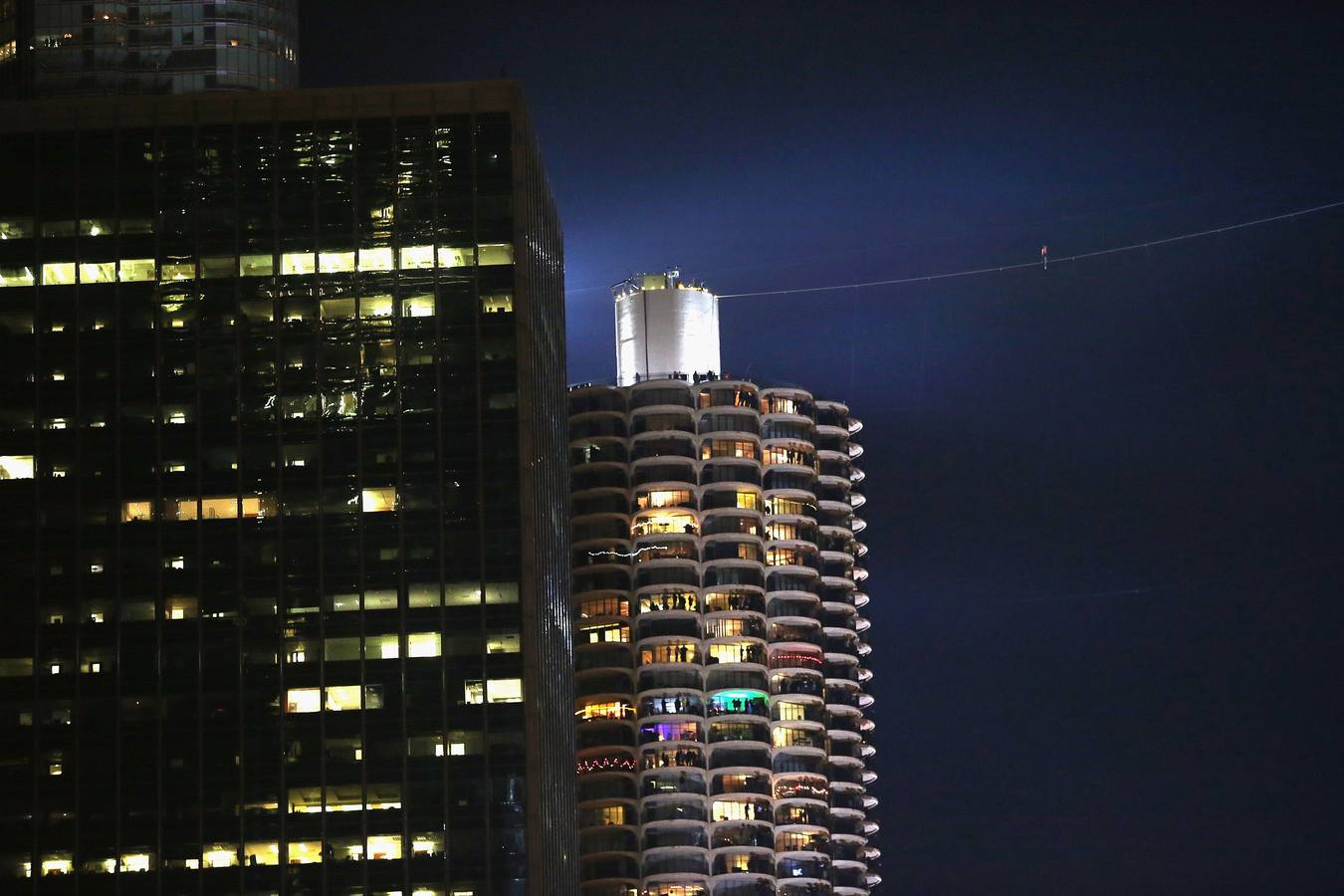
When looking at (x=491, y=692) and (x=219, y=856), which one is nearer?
(x=219, y=856)

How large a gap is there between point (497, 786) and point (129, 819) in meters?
28.3

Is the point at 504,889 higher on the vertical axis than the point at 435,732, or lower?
lower

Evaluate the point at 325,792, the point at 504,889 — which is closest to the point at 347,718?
the point at 325,792

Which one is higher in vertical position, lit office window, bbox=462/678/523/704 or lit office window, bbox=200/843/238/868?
lit office window, bbox=462/678/523/704

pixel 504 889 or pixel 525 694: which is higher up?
pixel 525 694

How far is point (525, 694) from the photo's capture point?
654ft

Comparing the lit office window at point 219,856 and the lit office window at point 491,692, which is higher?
the lit office window at point 491,692

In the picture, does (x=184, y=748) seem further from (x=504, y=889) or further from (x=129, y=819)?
(x=504, y=889)

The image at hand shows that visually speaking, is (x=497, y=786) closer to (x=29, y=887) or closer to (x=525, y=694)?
(x=525, y=694)

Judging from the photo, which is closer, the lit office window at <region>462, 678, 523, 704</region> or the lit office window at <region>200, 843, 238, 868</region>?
the lit office window at <region>200, 843, 238, 868</region>

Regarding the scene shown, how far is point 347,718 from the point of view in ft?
653

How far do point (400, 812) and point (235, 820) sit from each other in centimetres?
1271

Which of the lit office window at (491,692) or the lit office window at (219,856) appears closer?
the lit office window at (219,856)

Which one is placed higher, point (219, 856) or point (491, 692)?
point (491, 692)
